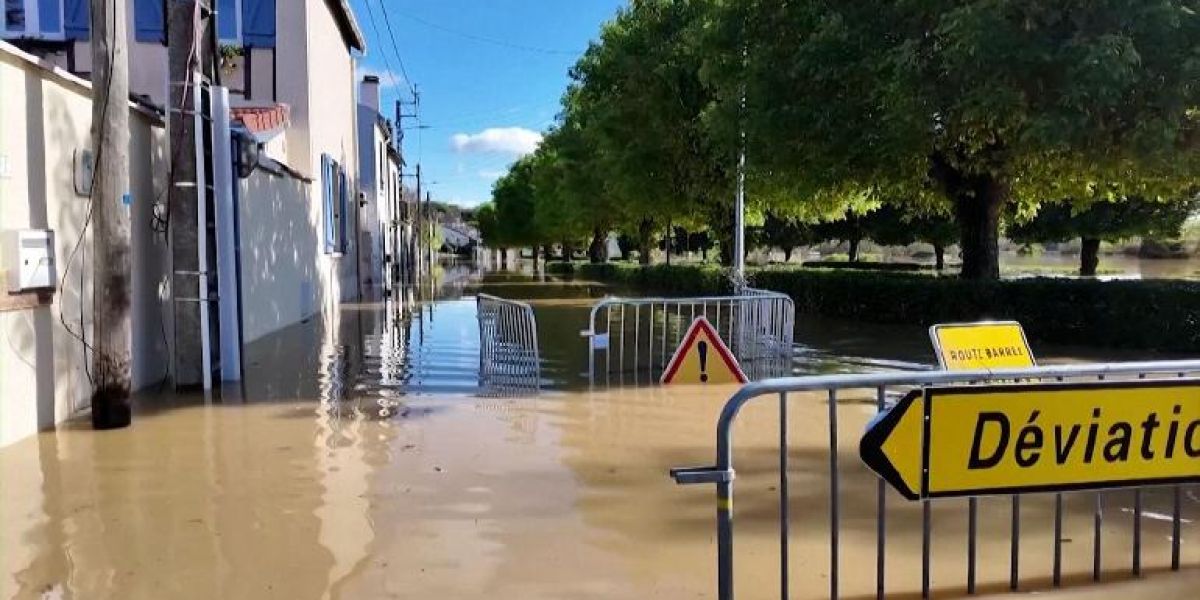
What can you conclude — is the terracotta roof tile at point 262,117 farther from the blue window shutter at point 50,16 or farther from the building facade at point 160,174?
the blue window shutter at point 50,16

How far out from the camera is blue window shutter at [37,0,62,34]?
16062 mm

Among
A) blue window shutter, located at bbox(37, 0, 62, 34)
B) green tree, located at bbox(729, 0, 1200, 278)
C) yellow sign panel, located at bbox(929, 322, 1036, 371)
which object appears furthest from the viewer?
blue window shutter, located at bbox(37, 0, 62, 34)

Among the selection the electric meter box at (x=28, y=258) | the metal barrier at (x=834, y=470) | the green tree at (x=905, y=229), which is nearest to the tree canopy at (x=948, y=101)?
the metal barrier at (x=834, y=470)

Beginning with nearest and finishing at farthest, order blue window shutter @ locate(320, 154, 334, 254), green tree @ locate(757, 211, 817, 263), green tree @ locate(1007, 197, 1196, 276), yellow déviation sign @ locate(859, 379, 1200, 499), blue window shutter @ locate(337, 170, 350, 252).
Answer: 1. yellow déviation sign @ locate(859, 379, 1200, 499)
2. blue window shutter @ locate(320, 154, 334, 254)
3. blue window shutter @ locate(337, 170, 350, 252)
4. green tree @ locate(1007, 197, 1196, 276)
5. green tree @ locate(757, 211, 817, 263)

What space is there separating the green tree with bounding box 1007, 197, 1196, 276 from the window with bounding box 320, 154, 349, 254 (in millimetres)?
21025

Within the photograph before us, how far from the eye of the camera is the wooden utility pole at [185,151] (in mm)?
9047

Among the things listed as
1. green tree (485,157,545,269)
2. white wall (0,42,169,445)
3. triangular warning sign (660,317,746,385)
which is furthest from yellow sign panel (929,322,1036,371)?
green tree (485,157,545,269)

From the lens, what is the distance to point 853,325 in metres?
17.6

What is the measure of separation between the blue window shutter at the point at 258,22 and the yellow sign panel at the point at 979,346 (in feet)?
49.1

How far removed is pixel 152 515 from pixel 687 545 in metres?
3.10

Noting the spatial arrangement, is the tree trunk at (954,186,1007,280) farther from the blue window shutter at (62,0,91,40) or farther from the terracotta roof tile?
the blue window shutter at (62,0,91,40)

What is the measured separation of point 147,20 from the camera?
14047 mm

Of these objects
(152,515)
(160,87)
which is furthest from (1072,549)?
(160,87)

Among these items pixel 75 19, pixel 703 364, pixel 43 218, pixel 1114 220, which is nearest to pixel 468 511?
pixel 43 218
